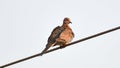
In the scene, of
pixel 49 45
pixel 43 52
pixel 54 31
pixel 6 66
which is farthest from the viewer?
pixel 54 31

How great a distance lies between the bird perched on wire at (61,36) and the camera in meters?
12.7

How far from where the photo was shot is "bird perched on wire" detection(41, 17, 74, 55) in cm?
1267

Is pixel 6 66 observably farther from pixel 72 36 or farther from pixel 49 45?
pixel 72 36

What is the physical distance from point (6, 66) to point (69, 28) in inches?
173

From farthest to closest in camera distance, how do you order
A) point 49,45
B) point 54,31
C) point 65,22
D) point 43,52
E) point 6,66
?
1. point 65,22
2. point 54,31
3. point 49,45
4. point 43,52
5. point 6,66

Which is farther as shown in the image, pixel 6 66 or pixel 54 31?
pixel 54 31

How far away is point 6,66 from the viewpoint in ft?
32.2

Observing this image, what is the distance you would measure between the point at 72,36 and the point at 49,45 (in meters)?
1.21

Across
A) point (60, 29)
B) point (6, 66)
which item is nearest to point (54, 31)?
point (60, 29)

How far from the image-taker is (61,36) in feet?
42.8

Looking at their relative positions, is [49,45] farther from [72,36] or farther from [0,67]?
[0,67]

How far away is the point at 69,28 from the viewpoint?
13.9 meters

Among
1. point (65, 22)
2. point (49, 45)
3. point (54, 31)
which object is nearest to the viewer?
point (49, 45)

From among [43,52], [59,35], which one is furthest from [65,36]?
[43,52]
